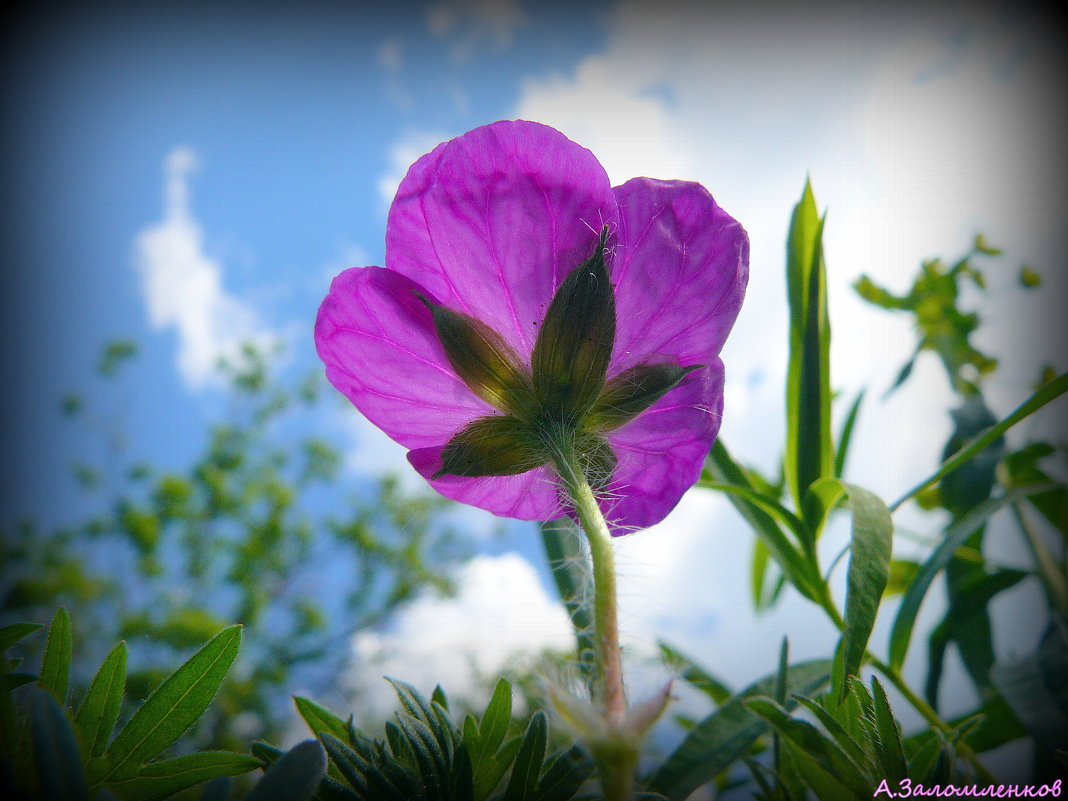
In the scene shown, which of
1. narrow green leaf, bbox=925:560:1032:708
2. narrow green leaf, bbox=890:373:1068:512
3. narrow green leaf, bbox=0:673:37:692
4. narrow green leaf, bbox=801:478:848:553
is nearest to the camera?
narrow green leaf, bbox=0:673:37:692

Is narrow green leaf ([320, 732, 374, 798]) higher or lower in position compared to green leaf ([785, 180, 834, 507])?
lower

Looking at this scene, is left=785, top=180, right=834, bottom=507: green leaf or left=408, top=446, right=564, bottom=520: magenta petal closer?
left=408, top=446, right=564, bottom=520: magenta petal

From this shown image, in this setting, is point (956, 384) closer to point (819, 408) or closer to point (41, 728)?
point (819, 408)

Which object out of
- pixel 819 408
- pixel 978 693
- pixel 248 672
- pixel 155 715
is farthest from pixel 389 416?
pixel 248 672

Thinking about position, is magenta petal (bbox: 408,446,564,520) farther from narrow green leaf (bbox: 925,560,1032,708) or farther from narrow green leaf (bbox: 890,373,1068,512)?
narrow green leaf (bbox: 925,560,1032,708)

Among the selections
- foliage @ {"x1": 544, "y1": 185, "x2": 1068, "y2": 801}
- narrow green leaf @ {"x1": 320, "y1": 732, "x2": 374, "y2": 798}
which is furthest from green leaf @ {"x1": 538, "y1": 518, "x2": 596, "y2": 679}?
narrow green leaf @ {"x1": 320, "y1": 732, "x2": 374, "y2": 798}

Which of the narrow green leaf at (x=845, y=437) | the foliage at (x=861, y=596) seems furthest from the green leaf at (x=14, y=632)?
the narrow green leaf at (x=845, y=437)

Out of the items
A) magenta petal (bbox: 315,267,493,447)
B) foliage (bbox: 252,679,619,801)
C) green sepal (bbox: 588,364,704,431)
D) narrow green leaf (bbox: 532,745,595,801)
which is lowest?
narrow green leaf (bbox: 532,745,595,801)
